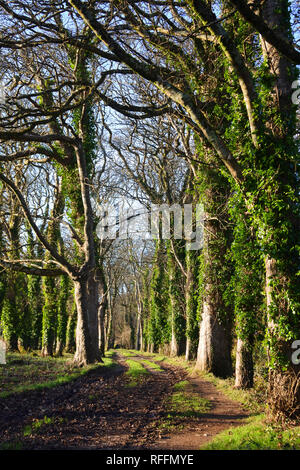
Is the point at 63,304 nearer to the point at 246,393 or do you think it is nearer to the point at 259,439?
the point at 246,393

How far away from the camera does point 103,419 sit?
697 cm

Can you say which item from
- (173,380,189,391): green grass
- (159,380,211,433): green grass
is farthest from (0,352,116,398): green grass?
(159,380,211,433): green grass

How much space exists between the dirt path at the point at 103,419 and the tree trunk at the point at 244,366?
0.84 metres

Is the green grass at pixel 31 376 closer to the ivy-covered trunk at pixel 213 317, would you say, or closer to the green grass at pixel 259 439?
the ivy-covered trunk at pixel 213 317

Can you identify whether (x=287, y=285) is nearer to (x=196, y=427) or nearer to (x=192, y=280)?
(x=196, y=427)

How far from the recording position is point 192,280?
55.0 ft

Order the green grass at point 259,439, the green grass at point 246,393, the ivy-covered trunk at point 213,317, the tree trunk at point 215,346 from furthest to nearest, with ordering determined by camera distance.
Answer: the tree trunk at point 215,346 → the ivy-covered trunk at point 213,317 → the green grass at point 246,393 → the green grass at point 259,439

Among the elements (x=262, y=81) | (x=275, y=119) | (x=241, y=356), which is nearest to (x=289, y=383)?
(x=241, y=356)

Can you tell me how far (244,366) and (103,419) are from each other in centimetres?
484

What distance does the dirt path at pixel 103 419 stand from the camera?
18.2 ft

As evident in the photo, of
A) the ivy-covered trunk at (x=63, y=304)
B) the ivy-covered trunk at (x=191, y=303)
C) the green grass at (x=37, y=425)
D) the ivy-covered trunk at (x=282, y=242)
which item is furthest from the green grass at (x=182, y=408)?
the ivy-covered trunk at (x=63, y=304)

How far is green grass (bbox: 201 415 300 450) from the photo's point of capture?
481 cm

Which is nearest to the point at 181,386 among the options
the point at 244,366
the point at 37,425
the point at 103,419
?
the point at 244,366
